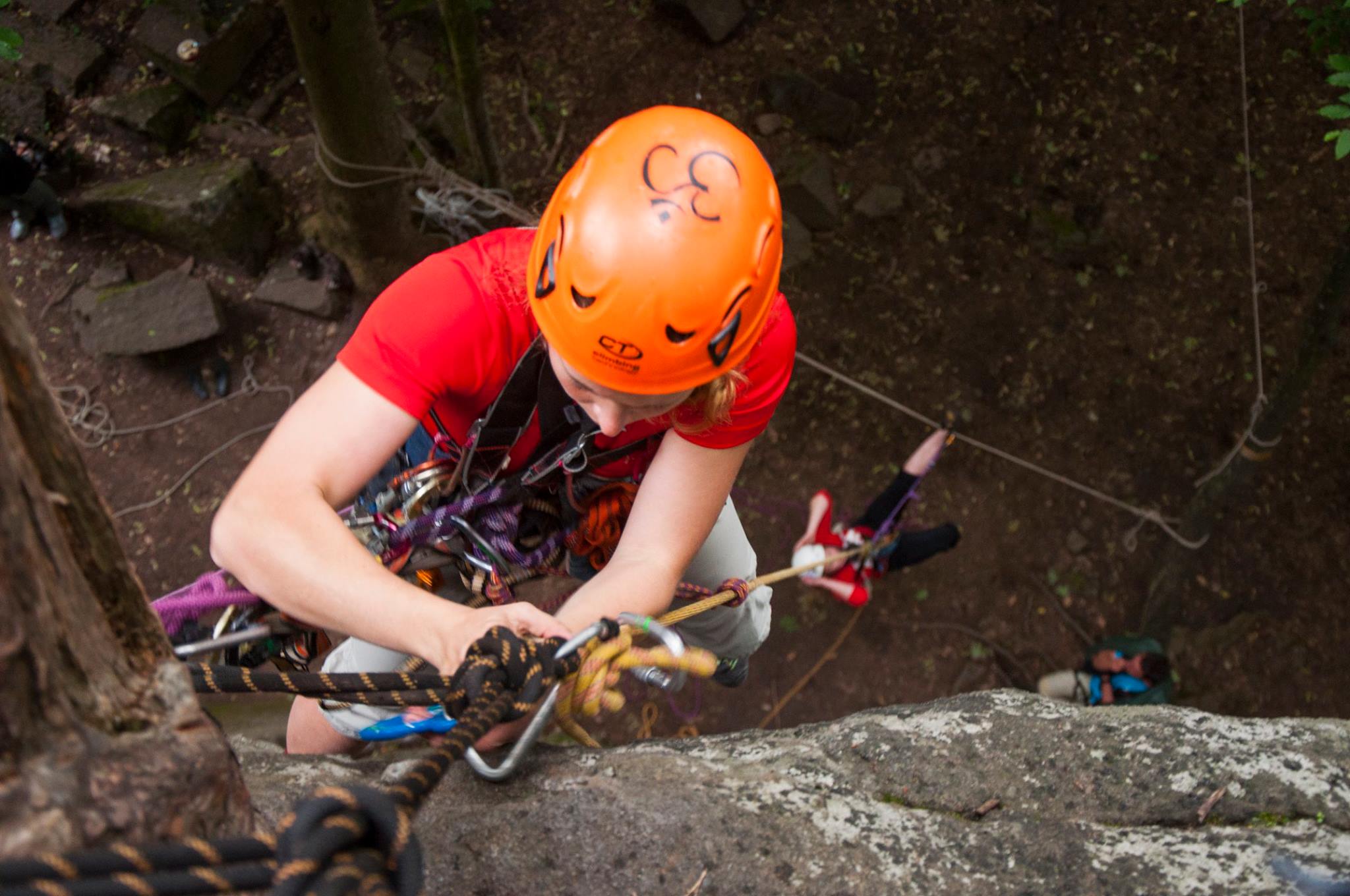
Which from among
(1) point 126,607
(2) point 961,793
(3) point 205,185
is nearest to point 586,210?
(1) point 126,607

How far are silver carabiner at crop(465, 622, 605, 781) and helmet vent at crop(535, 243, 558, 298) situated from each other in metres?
0.64

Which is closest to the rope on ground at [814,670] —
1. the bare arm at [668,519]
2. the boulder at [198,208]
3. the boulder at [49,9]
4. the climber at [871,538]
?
the climber at [871,538]

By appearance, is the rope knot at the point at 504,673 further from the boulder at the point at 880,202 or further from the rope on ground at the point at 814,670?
the boulder at the point at 880,202

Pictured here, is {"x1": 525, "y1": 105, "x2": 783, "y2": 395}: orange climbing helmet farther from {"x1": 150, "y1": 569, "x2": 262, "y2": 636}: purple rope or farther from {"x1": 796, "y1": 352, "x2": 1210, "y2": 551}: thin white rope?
{"x1": 796, "y1": 352, "x2": 1210, "y2": 551}: thin white rope

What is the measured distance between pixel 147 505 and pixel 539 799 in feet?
12.8

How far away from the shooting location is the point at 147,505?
14.6ft

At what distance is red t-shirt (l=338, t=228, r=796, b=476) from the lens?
1638 mm

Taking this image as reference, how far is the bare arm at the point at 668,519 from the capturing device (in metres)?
1.78

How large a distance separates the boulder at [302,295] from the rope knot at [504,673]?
4.02 m

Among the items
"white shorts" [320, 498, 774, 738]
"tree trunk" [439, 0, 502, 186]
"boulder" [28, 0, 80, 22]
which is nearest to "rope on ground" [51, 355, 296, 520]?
"tree trunk" [439, 0, 502, 186]

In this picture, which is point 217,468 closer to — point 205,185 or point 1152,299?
point 205,185

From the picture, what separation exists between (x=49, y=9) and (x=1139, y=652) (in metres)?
7.08

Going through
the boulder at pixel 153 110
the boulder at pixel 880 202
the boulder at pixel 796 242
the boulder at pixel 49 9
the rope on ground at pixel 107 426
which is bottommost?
the rope on ground at pixel 107 426

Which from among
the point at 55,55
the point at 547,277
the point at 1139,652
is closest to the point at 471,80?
the point at 55,55
